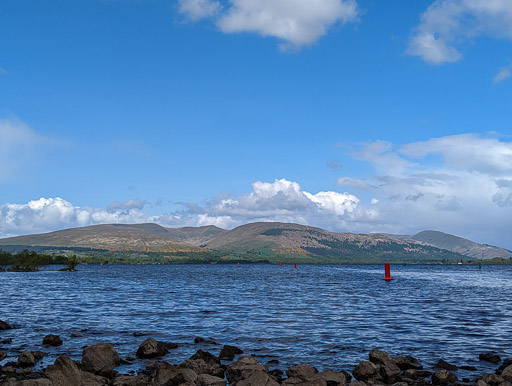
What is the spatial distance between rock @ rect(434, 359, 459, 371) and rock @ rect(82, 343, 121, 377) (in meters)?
20.8

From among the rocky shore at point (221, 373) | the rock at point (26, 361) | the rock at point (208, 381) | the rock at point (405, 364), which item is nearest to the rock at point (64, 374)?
the rocky shore at point (221, 373)

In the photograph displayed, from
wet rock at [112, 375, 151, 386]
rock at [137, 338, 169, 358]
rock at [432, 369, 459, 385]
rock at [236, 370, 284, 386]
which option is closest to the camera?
rock at [236, 370, 284, 386]

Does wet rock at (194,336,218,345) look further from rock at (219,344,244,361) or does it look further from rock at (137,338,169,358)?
rock at (137,338,169,358)

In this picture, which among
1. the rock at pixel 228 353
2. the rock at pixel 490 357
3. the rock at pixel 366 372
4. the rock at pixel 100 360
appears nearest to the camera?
the rock at pixel 366 372

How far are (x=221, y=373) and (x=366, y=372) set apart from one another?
8505mm

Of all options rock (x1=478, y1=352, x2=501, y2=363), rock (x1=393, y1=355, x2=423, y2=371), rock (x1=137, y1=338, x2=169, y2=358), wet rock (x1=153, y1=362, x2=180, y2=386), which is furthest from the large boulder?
rock (x1=478, y1=352, x2=501, y2=363)

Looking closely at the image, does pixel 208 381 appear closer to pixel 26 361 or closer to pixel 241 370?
pixel 241 370

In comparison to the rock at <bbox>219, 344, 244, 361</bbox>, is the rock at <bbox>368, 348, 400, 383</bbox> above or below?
above

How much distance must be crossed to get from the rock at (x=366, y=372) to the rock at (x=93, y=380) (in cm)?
1413

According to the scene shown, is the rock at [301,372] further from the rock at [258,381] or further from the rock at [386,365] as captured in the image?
the rock at [386,365]

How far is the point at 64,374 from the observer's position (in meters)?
24.4

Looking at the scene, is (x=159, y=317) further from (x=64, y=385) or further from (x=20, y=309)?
(x=64, y=385)

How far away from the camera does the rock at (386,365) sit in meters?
28.0

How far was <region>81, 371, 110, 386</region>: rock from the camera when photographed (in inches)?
979
